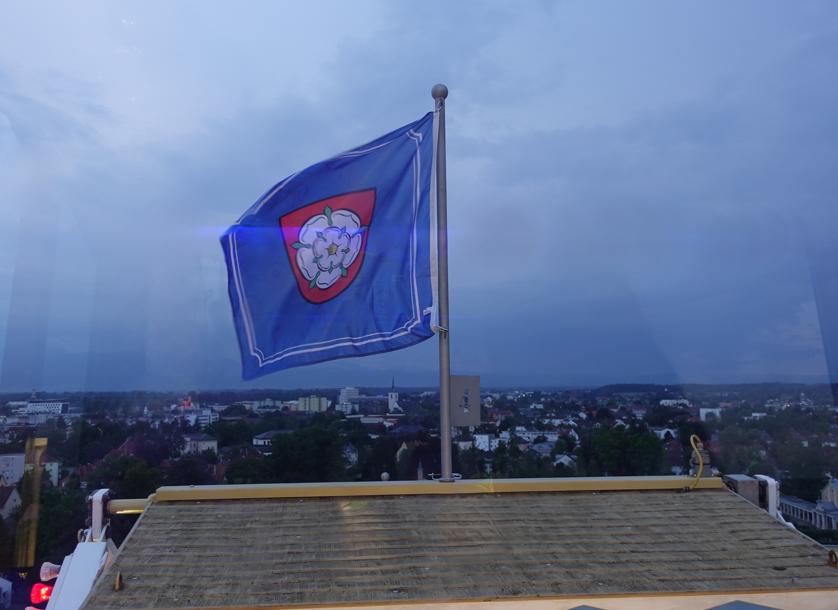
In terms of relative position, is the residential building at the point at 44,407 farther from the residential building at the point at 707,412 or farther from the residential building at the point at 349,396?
the residential building at the point at 707,412

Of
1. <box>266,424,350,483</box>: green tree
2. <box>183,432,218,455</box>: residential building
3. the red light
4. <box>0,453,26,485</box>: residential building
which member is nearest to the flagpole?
the red light

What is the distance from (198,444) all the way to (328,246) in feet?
20.2

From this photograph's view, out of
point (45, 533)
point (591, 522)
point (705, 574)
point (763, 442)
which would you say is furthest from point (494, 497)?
point (45, 533)

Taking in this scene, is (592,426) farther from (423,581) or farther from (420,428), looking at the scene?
(423,581)

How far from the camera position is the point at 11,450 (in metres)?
8.32

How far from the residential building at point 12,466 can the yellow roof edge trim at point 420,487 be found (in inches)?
200

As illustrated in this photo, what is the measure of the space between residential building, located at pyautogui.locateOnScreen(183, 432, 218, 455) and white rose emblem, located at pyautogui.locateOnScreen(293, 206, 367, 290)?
5762mm

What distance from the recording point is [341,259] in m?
5.58

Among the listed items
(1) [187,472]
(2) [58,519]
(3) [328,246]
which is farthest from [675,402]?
(2) [58,519]

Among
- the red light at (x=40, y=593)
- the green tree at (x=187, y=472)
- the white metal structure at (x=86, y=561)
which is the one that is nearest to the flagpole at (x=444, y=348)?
the white metal structure at (x=86, y=561)

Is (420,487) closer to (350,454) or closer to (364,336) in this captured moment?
(364,336)

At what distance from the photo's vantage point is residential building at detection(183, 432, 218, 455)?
9.78 metres

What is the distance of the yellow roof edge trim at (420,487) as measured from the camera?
4840 mm

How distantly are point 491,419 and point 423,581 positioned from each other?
7.42 metres
